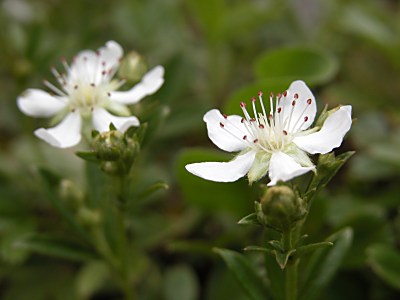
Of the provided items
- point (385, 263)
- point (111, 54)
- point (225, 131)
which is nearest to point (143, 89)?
point (111, 54)

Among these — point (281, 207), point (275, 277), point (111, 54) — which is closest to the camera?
point (281, 207)

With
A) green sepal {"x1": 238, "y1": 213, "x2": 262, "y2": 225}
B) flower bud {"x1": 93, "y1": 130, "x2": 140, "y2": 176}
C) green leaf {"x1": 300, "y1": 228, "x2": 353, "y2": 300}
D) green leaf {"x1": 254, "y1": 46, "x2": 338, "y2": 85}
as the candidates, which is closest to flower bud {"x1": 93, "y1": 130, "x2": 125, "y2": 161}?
flower bud {"x1": 93, "y1": 130, "x2": 140, "y2": 176}

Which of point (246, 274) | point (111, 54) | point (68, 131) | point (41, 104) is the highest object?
point (111, 54)

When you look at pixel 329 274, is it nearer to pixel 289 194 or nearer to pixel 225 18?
pixel 289 194

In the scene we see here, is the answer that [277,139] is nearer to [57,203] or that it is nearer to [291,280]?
[291,280]

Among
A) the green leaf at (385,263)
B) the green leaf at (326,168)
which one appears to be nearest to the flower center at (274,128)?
the green leaf at (326,168)

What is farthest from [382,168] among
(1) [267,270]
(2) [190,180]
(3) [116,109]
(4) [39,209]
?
(4) [39,209]

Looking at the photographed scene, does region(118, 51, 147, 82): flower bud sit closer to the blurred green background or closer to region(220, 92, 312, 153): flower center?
the blurred green background
